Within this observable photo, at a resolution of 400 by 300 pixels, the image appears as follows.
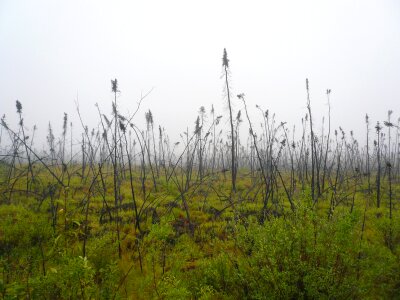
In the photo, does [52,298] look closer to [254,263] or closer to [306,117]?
[254,263]

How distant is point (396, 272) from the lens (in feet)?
13.2

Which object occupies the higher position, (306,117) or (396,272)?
(306,117)

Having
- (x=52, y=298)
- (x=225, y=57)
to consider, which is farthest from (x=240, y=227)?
(x=225, y=57)

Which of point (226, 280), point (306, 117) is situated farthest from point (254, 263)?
point (306, 117)

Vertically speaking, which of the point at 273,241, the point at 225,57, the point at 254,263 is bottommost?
the point at 254,263

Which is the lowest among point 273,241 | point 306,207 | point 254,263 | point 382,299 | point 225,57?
point 382,299

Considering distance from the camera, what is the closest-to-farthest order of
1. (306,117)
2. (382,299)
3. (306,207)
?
(306,207), (382,299), (306,117)

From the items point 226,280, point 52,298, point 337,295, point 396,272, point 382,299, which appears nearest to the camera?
point 52,298

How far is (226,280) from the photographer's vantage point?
3768 millimetres

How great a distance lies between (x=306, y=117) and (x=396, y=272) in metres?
10.3

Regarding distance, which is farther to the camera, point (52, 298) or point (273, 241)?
point (273, 241)

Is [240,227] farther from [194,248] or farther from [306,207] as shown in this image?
[194,248]

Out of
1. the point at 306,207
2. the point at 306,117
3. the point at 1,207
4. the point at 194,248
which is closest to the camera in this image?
the point at 306,207

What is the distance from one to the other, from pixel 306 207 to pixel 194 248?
3326 millimetres
